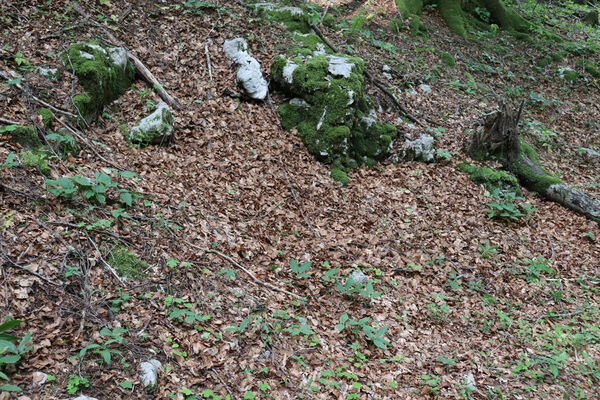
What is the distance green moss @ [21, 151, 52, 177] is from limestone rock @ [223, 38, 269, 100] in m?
4.06

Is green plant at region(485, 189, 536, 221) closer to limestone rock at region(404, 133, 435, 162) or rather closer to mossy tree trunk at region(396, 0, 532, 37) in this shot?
limestone rock at region(404, 133, 435, 162)

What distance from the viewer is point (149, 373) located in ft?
10.3

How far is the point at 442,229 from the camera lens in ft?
21.5

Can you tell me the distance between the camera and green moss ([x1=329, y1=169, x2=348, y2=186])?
7020mm

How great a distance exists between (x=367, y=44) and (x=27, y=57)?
26.7ft

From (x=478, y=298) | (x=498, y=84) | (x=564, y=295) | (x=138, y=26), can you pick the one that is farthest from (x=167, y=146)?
(x=498, y=84)

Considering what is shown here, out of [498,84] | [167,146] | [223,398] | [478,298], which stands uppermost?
[498,84]

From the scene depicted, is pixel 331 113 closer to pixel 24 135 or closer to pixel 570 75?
pixel 24 135

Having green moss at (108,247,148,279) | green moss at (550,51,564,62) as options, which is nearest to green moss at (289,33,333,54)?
green moss at (108,247,148,279)

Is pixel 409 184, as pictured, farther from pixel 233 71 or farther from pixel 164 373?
pixel 164 373

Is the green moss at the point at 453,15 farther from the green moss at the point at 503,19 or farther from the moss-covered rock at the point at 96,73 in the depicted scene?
the moss-covered rock at the point at 96,73

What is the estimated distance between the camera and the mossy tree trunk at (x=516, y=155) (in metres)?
7.65

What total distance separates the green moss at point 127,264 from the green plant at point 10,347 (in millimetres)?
1131

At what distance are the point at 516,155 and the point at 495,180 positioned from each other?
3.93ft
